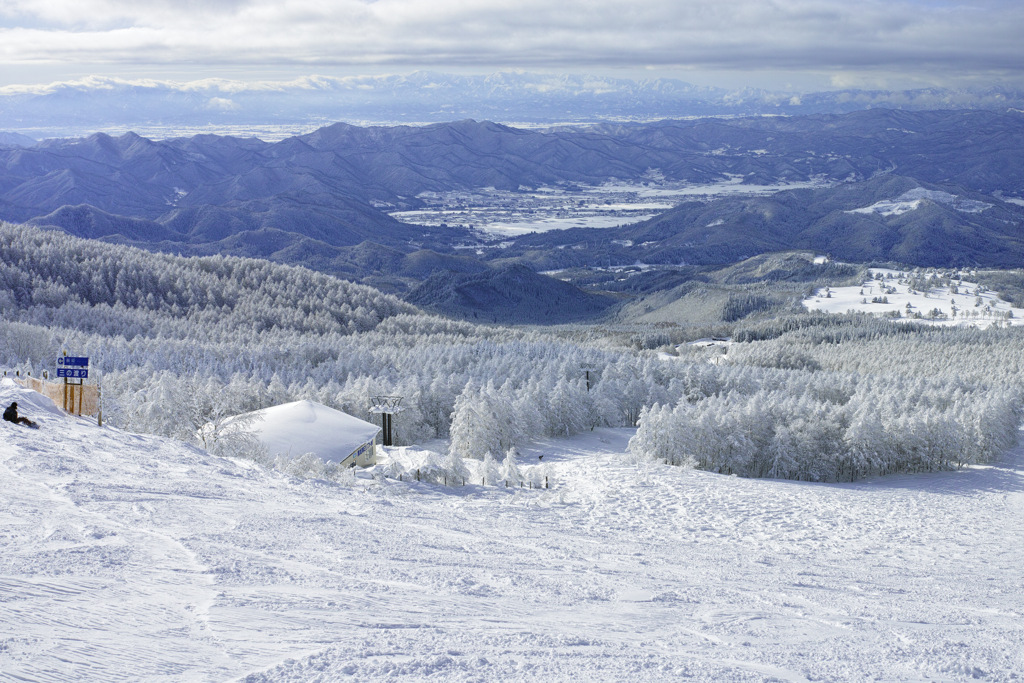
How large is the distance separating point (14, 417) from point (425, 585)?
74.7ft

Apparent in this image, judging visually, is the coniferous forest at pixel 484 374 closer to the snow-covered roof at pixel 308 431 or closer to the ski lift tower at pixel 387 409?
the snow-covered roof at pixel 308 431

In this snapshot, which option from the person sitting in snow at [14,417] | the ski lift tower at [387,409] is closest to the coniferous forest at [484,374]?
the ski lift tower at [387,409]

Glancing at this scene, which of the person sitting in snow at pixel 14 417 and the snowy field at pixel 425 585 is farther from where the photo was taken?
the person sitting in snow at pixel 14 417

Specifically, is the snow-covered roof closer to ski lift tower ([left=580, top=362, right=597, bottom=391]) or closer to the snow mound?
the snow mound

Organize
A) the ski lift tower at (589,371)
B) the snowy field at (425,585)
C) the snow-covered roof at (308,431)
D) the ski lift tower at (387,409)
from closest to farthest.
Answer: the snowy field at (425,585), the snow-covered roof at (308,431), the ski lift tower at (387,409), the ski lift tower at (589,371)

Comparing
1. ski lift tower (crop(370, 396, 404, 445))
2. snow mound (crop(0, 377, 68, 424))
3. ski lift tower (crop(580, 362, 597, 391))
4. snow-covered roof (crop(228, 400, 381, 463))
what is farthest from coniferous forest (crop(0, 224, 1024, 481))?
snow mound (crop(0, 377, 68, 424))

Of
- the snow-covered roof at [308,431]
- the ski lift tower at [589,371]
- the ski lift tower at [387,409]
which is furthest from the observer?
the ski lift tower at [589,371]

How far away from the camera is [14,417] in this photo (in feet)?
117

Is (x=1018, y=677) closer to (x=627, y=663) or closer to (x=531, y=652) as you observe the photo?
(x=627, y=663)

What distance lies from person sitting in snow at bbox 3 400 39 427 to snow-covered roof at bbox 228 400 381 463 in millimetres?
15430

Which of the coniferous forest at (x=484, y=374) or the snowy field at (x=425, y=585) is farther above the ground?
the snowy field at (x=425, y=585)

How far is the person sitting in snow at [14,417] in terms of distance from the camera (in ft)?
116

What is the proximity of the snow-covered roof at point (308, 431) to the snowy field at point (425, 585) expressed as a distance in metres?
12.0

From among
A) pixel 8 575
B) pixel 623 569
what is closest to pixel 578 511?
pixel 623 569
